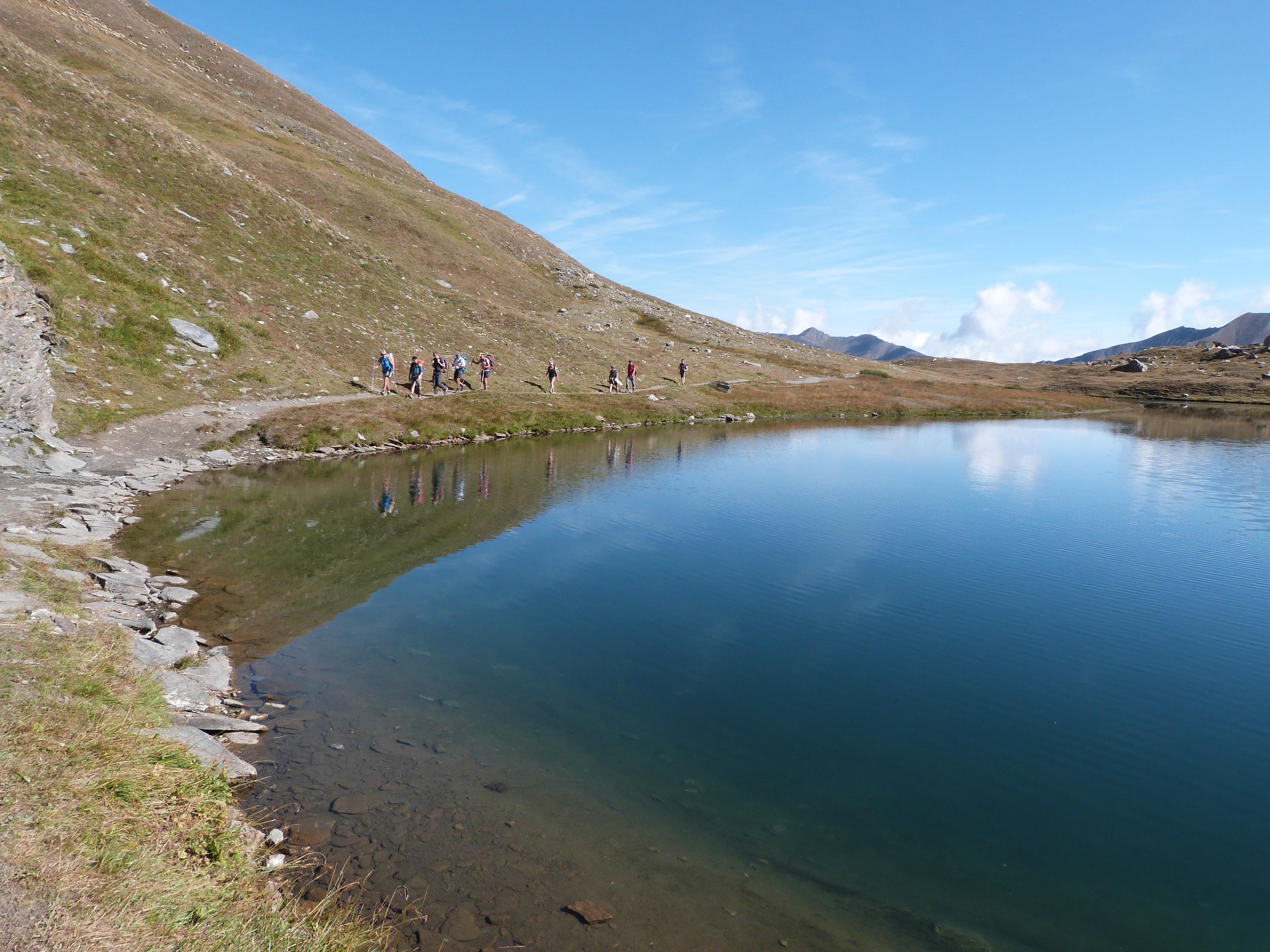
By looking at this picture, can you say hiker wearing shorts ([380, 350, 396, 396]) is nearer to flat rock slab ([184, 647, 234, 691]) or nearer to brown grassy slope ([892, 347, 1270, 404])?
flat rock slab ([184, 647, 234, 691])

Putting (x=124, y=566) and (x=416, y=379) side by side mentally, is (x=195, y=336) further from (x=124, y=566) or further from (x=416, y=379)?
(x=124, y=566)

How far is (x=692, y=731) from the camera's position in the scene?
1399 centimetres

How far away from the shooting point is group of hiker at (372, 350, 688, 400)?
55.4m

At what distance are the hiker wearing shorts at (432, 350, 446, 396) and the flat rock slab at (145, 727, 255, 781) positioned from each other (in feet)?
159

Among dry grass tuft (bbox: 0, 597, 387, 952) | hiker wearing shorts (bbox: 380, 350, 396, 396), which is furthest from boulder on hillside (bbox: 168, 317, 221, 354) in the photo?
dry grass tuft (bbox: 0, 597, 387, 952)

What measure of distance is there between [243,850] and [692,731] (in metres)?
8.05

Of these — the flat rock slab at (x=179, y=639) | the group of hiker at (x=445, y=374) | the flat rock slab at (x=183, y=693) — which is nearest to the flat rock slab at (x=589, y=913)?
the flat rock slab at (x=183, y=693)

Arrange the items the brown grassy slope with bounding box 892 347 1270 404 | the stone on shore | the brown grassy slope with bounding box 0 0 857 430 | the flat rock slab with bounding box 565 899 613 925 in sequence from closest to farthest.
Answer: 1. the flat rock slab with bounding box 565 899 613 925
2. the stone on shore
3. the brown grassy slope with bounding box 0 0 857 430
4. the brown grassy slope with bounding box 892 347 1270 404

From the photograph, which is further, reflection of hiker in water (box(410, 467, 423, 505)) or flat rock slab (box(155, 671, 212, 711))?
reflection of hiker in water (box(410, 467, 423, 505))

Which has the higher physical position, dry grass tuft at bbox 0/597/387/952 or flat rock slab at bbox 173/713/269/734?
dry grass tuft at bbox 0/597/387/952

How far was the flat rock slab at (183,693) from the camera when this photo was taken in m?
12.8

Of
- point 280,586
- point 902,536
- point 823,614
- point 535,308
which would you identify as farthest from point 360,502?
point 535,308

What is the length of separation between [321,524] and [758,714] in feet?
69.6

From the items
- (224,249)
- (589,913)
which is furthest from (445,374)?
(589,913)
